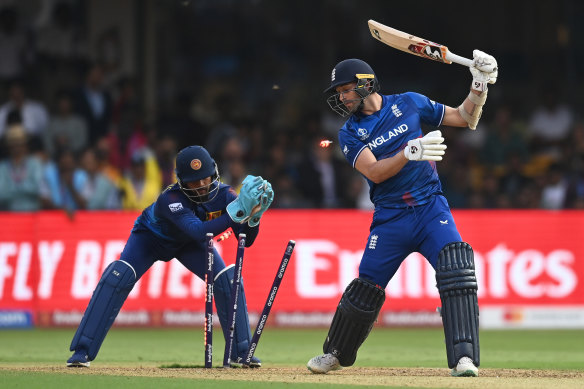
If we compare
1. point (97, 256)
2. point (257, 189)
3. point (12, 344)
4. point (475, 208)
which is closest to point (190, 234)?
point (257, 189)

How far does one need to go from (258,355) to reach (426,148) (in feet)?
13.2

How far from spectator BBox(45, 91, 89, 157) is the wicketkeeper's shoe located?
703 cm

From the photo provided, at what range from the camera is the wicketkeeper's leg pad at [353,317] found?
8438 millimetres

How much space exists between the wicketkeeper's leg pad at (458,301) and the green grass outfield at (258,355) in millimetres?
262

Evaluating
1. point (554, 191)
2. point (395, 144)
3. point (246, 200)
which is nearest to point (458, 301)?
point (395, 144)

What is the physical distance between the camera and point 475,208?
52.4ft

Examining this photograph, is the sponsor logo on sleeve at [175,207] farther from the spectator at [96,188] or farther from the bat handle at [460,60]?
the spectator at [96,188]

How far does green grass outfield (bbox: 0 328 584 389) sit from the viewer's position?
779 cm

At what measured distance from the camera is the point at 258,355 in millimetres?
11117

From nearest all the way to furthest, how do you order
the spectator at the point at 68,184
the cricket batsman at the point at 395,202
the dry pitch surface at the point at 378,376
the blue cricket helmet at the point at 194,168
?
the dry pitch surface at the point at 378,376
the cricket batsman at the point at 395,202
the blue cricket helmet at the point at 194,168
the spectator at the point at 68,184

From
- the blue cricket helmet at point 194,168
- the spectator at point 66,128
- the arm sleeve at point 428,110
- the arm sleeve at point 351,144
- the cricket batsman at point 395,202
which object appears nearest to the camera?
the cricket batsman at point 395,202

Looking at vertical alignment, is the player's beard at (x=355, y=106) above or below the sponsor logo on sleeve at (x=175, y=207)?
above

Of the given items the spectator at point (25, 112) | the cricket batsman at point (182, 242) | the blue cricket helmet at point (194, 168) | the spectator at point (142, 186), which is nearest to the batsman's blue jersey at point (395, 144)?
the cricket batsman at point (182, 242)

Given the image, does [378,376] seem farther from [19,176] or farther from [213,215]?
[19,176]
